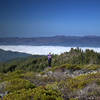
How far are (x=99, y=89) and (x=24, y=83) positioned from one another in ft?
10.2

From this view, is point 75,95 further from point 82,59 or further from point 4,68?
point 4,68

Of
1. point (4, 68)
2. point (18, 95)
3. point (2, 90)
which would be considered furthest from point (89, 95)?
point (4, 68)

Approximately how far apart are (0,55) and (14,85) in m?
157

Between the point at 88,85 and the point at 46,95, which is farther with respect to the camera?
the point at 88,85

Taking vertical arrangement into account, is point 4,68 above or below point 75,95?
below

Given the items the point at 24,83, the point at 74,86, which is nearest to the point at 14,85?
the point at 24,83

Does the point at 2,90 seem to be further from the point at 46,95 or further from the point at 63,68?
the point at 63,68

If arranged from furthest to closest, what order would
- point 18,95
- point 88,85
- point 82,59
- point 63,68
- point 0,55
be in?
point 0,55
point 82,59
point 63,68
point 88,85
point 18,95

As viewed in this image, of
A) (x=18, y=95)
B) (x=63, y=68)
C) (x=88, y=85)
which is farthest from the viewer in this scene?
(x=63, y=68)

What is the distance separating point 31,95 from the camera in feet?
17.9

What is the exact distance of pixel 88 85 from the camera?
7.60 m

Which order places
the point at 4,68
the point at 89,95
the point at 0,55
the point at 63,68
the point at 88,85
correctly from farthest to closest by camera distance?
1. the point at 0,55
2. the point at 4,68
3. the point at 63,68
4. the point at 88,85
5. the point at 89,95

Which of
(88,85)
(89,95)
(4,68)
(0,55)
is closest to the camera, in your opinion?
(89,95)

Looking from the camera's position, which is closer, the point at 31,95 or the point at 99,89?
the point at 31,95
